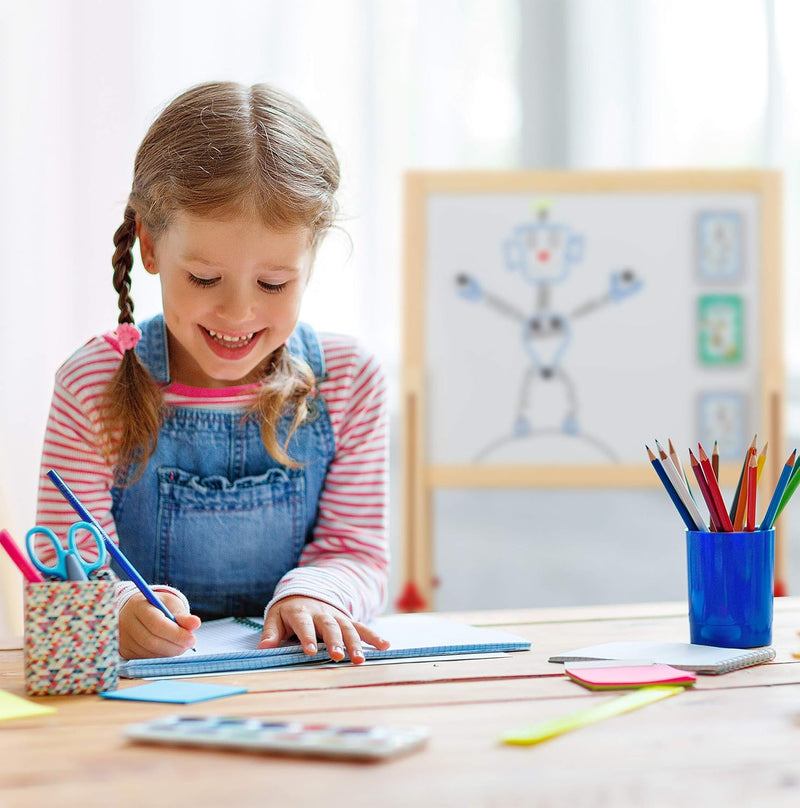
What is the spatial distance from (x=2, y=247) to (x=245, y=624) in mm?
1252

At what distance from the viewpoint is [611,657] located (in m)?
0.79

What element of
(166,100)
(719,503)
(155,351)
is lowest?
(719,503)

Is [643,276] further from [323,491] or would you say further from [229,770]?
[229,770]

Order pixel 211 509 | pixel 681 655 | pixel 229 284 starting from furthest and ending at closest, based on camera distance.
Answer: pixel 211 509
pixel 229 284
pixel 681 655

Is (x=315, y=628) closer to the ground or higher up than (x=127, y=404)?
closer to the ground

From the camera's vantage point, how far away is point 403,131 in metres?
2.23

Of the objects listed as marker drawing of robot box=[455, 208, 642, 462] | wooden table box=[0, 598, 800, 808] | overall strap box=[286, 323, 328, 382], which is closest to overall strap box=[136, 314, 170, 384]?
overall strap box=[286, 323, 328, 382]

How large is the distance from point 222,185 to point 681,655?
523mm

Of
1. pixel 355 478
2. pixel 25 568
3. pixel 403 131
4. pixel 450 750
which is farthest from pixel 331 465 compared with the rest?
pixel 403 131

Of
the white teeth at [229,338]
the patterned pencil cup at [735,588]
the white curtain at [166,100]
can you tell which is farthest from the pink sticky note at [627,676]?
the white curtain at [166,100]

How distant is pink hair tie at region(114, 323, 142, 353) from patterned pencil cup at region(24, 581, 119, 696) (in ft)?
1.20

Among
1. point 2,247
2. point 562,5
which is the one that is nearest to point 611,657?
point 2,247

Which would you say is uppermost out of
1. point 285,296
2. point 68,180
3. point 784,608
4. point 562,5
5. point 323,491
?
point 562,5

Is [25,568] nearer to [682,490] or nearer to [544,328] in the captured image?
[682,490]
